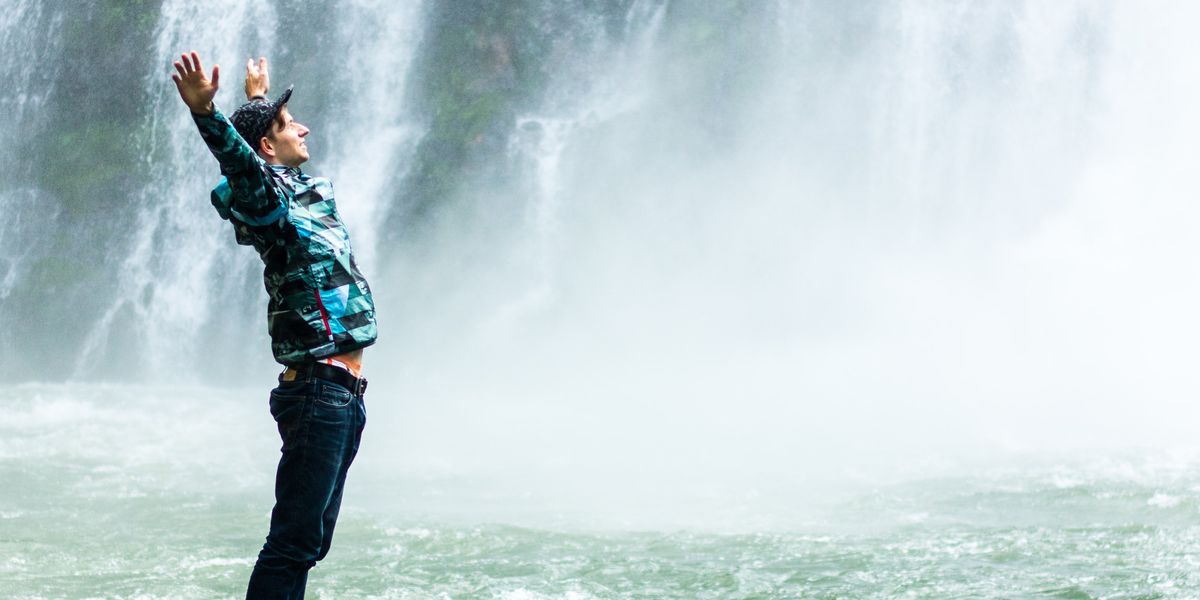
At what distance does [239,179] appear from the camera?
3.34 metres

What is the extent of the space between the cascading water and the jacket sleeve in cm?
1193

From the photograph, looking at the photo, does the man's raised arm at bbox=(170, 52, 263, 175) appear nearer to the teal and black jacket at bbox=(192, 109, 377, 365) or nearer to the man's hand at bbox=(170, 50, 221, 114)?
the man's hand at bbox=(170, 50, 221, 114)

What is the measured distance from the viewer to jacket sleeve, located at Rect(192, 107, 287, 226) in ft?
10.5

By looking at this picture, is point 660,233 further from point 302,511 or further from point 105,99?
point 302,511

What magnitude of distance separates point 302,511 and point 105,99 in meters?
23.9

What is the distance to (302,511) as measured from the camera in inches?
138

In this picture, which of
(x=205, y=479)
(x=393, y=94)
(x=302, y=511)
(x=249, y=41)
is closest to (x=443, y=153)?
(x=393, y=94)

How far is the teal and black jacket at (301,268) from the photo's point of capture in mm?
3457

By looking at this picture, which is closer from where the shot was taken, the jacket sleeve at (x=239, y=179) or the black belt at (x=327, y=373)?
the jacket sleeve at (x=239, y=179)

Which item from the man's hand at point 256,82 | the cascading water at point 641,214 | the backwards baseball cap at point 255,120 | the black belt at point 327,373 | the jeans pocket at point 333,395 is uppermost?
the cascading water at point 641,214

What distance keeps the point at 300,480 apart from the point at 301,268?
59 centimetres

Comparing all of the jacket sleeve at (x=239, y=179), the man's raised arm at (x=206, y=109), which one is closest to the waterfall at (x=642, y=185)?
the jacket sleeve at (x=239, y=179)

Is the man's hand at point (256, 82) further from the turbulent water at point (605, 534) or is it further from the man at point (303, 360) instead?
the turbulent water at point (605, 534)

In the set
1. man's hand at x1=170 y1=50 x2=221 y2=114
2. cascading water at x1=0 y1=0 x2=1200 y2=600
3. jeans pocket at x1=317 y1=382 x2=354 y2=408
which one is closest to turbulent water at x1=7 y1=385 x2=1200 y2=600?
jeans pocket at x1=317 y1=382 x2=354 y2=408
